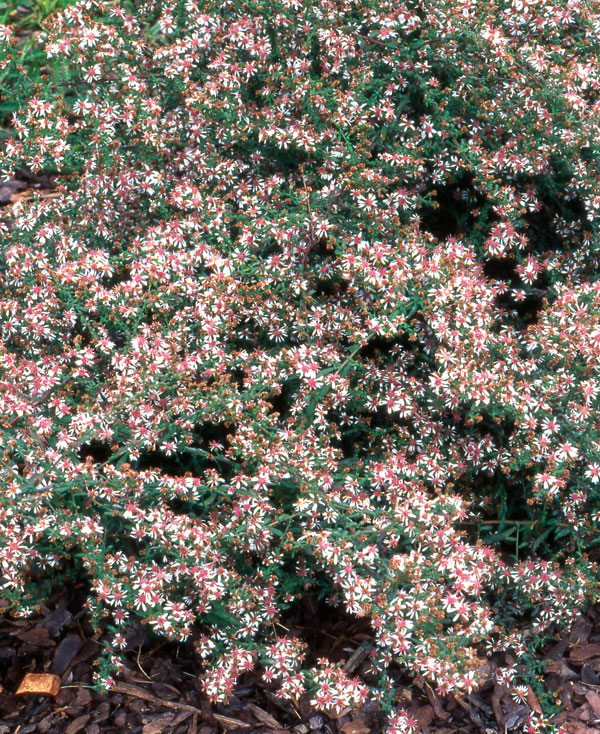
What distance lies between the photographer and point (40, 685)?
3.21 meters

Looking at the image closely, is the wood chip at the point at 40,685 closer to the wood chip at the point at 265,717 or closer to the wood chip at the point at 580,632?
the wood chip at the point at 265,717

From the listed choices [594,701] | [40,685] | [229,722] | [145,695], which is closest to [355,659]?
[229,722]

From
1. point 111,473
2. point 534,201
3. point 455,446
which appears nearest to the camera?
point 111,473

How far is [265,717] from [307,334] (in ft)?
5.06

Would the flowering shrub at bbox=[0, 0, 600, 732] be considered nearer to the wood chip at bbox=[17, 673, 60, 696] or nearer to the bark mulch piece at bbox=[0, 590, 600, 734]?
the bark mulch piece at bbox=[0, 590, 600, 734]

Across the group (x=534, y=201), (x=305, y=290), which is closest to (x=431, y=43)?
(x=534, y=201)

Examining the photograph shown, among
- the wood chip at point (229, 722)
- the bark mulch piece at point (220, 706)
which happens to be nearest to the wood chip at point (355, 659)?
the bark mulch piece at point (220, 706)

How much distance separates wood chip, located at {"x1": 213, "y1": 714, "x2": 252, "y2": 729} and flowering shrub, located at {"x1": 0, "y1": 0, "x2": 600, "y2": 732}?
30cm

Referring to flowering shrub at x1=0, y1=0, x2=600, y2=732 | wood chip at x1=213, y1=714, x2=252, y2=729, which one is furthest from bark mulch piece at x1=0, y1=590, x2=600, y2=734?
flowering shrub at x1=0, y1=0, x2=600, y2=732

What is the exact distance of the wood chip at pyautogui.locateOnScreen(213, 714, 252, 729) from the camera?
308 centimetres

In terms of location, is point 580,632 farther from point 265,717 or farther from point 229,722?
point 229,722

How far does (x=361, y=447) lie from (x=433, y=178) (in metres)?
1.34

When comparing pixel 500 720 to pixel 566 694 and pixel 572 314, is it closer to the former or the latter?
pixel 566 694

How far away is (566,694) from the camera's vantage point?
320 cm
